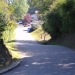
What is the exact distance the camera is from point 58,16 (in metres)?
33.6

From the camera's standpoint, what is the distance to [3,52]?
1598 cm

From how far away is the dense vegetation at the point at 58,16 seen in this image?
23.9 meters

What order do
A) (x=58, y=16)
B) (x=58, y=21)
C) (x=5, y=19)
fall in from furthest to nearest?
(x=58, y=21) → (x=58, y=16) → (x=5, y=19)

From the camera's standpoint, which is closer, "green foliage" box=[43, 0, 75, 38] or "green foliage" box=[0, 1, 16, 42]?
"green foliage" box=[0, 1, 16, 42]

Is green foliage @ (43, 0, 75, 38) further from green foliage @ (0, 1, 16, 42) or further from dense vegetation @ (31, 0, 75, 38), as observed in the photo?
green foliage @ (0, 1, 16, 42)

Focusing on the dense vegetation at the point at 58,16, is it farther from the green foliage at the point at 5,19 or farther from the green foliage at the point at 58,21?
the green foliage at the point at 5,19

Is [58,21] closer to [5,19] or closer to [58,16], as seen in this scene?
[58,16]

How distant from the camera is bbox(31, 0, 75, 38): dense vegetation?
78.3 feet

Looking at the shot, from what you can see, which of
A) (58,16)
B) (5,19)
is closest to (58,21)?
(58,16)

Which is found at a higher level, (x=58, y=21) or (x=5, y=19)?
(x=5, y=19)

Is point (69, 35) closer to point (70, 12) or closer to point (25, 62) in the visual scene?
point (70, 12)

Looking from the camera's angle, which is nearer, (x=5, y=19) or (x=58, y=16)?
(x=5, y=19)

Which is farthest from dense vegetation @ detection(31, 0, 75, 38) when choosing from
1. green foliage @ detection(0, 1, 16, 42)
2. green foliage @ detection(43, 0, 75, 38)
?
green foliage @ detection(0, 1, 16, 42)

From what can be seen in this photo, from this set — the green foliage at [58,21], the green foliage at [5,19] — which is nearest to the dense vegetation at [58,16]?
the green foliage at [58,21]
